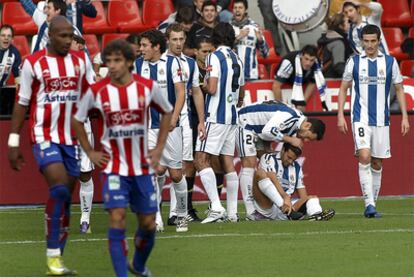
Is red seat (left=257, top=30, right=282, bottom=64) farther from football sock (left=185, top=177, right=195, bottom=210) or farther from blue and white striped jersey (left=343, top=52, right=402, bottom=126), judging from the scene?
football sock (left=185, top=177, right=195, bottom=210)

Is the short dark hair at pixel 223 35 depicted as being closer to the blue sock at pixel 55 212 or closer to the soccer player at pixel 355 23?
the blue sock at pixel 55 212

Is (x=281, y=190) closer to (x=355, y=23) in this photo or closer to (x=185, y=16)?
(x=185, y=16)

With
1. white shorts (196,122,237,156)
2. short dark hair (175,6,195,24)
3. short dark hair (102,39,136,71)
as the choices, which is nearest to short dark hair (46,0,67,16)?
white shorts (196,122,237,156)

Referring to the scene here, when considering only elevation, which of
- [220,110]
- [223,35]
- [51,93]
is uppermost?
[223,35]

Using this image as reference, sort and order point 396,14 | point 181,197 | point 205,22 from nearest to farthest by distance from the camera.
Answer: point 181,197 < point 205,22 < point 396,14

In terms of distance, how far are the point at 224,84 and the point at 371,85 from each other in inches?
68.8

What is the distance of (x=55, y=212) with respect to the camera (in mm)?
10758

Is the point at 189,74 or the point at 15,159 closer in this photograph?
the point at 15,159

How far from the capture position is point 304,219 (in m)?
14.7

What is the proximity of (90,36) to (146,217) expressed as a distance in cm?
1130

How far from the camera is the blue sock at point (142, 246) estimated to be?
9852mm

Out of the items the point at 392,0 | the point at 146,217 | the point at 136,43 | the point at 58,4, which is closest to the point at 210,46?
the point at 136,43

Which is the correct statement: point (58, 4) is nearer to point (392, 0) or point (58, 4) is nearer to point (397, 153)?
point (397, 153)

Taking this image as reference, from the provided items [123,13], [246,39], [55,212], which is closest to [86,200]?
[55,212]
